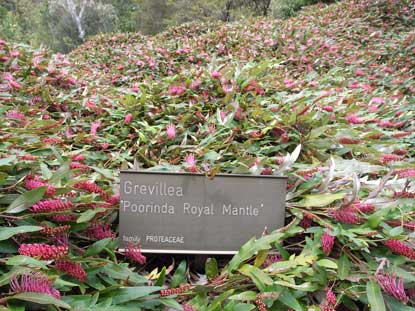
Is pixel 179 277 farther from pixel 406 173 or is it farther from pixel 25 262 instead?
pixel 406 173

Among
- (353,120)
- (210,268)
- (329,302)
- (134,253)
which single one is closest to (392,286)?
(329,302)

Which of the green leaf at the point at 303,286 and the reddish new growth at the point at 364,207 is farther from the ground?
the reddish new growth at the point at 364,207

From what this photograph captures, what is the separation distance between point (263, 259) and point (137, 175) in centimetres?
47

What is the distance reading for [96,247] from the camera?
1.07 meters

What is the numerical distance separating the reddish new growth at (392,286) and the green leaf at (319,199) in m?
0.29

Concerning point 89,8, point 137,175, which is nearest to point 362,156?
point 137,175

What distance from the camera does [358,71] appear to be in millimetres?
4559

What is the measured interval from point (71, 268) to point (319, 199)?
31.6 inches

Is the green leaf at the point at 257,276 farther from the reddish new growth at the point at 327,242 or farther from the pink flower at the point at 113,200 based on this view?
the pink flower at the point at 113,200

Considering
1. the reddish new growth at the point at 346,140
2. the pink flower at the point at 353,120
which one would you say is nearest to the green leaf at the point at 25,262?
the reddish new growth at the point at 346,140

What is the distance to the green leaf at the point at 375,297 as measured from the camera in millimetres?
963

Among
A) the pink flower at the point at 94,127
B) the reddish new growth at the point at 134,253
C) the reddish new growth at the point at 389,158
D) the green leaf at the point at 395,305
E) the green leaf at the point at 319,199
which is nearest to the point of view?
the green leaf at the point at 395,305

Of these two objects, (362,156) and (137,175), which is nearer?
(137,175)

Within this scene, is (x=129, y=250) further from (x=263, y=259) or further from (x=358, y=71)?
(x=358, y=71)
